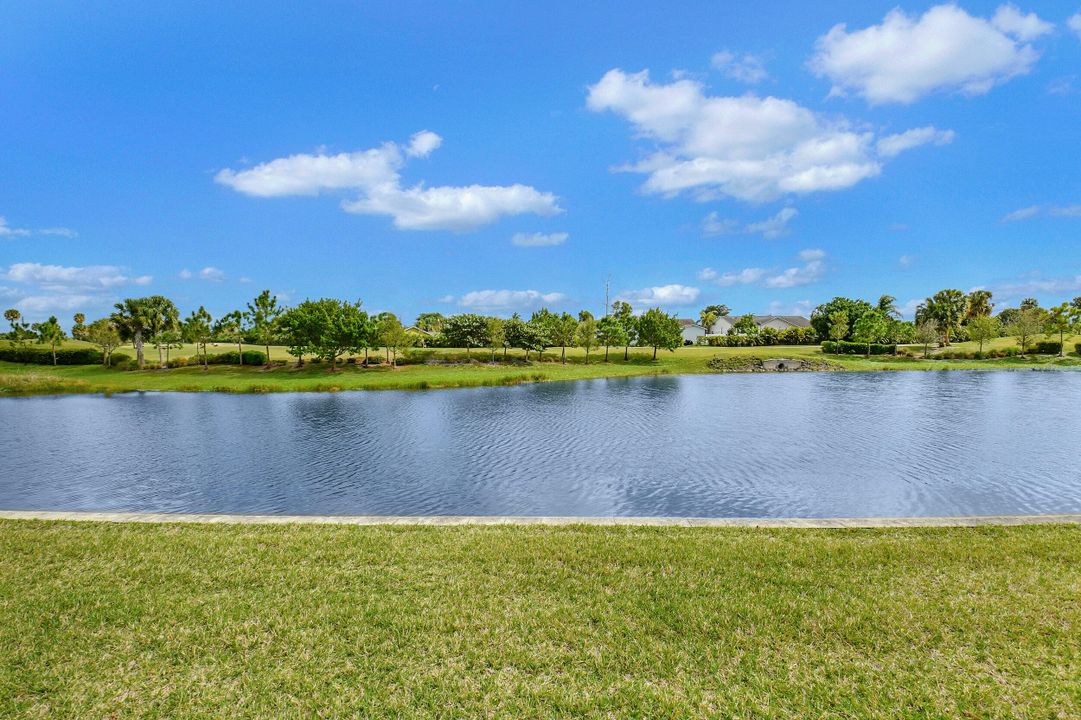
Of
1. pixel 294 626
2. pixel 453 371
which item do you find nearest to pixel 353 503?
pixel 294 626

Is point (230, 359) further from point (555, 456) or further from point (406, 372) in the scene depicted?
point (555, 456)

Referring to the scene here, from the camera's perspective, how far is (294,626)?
5.62m

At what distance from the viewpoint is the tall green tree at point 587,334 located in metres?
67.8

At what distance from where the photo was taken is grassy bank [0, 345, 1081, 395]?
4116 centimetres

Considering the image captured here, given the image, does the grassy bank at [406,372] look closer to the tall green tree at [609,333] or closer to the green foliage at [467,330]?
the tall green tree at [609,333]

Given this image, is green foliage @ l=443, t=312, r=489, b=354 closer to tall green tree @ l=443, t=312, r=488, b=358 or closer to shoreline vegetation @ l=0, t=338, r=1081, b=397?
tall green tree @ l=443, t=312, r=488, b=358

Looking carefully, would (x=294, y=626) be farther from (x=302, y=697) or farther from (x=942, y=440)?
(x=942, y=440)

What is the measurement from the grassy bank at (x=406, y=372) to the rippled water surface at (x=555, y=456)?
27.2ft

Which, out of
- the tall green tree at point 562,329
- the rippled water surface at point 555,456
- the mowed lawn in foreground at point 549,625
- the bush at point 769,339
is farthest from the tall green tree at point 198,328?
the bush at point 769,339

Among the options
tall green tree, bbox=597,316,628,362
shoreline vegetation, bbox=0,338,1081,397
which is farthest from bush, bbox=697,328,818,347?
tall green tree, bbox=597,316,628,362

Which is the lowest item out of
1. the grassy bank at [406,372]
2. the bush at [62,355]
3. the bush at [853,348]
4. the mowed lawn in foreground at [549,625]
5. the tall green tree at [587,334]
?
the mowed lawn in foreground at [549,625]

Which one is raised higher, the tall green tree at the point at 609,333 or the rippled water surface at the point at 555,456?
the tall green tree at the point at 609,333

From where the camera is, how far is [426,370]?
53344 mm

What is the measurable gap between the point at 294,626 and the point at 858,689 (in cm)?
554
